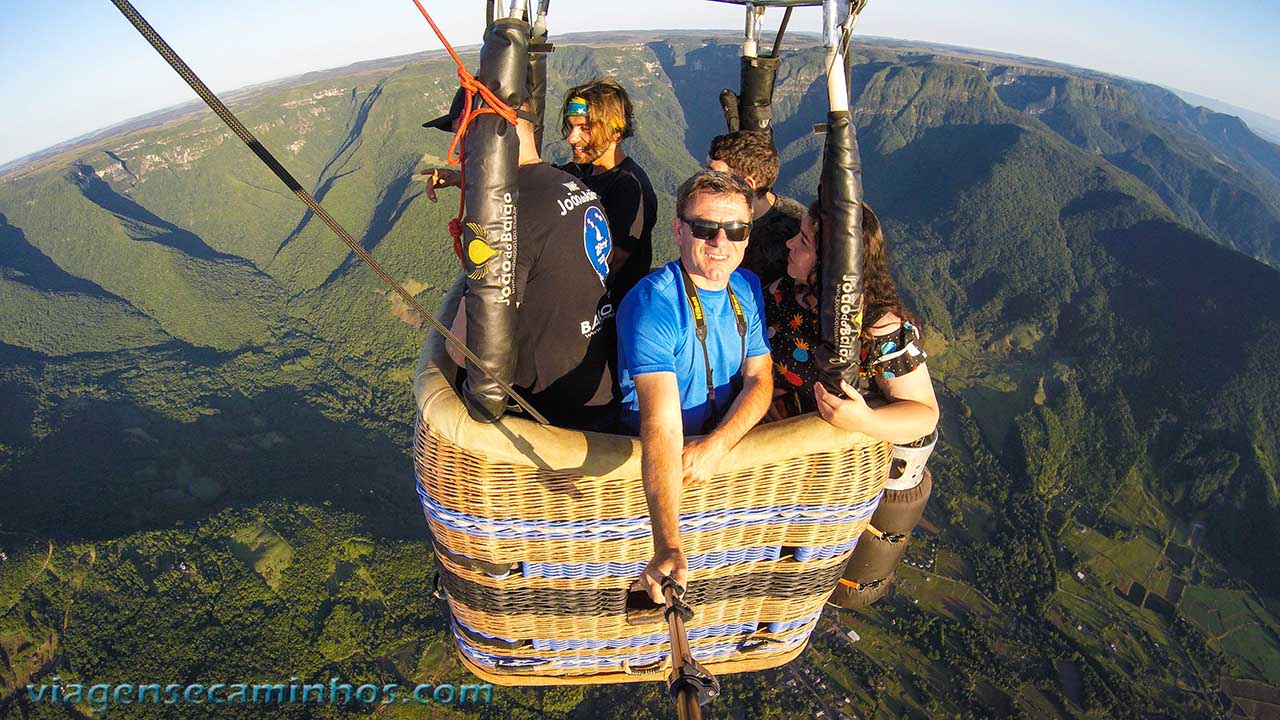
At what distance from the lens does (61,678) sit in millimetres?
23844

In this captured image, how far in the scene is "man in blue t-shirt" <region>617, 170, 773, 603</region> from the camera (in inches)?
66.8

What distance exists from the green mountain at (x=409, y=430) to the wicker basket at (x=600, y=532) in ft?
77.9

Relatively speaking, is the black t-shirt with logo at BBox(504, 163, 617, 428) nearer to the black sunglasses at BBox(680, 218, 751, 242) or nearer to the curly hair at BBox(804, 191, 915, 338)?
the black sunglasses at BBox(680, 218, 751, 242)

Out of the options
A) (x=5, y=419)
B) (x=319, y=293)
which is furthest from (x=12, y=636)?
(x=319, y=293)

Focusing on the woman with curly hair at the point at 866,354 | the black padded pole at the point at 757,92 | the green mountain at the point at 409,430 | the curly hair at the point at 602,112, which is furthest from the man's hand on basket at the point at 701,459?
the green mountain at the point at 409,430

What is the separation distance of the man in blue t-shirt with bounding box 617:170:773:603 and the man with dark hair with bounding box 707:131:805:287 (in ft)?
3.20

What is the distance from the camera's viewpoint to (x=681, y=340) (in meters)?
1.96

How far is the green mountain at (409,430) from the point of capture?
2525 cm

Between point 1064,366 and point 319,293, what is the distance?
241ft

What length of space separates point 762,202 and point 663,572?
2.30 m

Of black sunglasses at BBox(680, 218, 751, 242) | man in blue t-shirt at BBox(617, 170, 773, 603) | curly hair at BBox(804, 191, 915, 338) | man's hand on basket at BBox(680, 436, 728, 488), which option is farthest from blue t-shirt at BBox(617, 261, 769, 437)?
curly hair at BBox(804, 191, 915, 338)

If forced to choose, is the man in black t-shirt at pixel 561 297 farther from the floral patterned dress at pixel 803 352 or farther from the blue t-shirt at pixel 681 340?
the floral patterned dress at pixel 803 352

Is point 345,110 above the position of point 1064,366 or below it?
above

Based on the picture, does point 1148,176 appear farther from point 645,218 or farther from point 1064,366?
point 645,218
